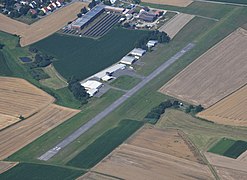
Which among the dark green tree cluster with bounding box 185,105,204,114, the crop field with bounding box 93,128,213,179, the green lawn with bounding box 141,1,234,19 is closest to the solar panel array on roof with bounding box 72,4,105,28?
the green lawn with bounding box 141,1,234,19

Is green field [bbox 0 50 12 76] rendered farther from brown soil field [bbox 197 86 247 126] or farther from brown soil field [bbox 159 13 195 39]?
brown soil field [bbox 197 86 247 126]

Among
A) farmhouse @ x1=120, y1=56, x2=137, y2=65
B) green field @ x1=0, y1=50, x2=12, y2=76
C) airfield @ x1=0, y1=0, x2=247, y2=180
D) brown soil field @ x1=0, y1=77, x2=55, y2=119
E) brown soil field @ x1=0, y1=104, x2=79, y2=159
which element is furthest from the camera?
farmhouse @ x1=120, y1=56, x2=137, y2=65

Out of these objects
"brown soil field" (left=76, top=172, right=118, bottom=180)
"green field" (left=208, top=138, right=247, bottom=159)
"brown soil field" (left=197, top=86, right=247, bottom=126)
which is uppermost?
"brown soil field" (left=197, top=86, right=247, bottom=126)

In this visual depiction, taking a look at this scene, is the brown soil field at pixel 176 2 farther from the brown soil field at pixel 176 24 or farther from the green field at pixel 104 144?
the green field at pixel 104 144

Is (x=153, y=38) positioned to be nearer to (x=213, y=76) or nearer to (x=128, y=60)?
(x=128, y=60)

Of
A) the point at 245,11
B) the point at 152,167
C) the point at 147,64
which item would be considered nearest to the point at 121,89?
the point at 147,64

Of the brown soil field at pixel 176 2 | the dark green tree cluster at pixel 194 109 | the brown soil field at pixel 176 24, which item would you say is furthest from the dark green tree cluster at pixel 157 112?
the brown soil field at pixel 176 2
